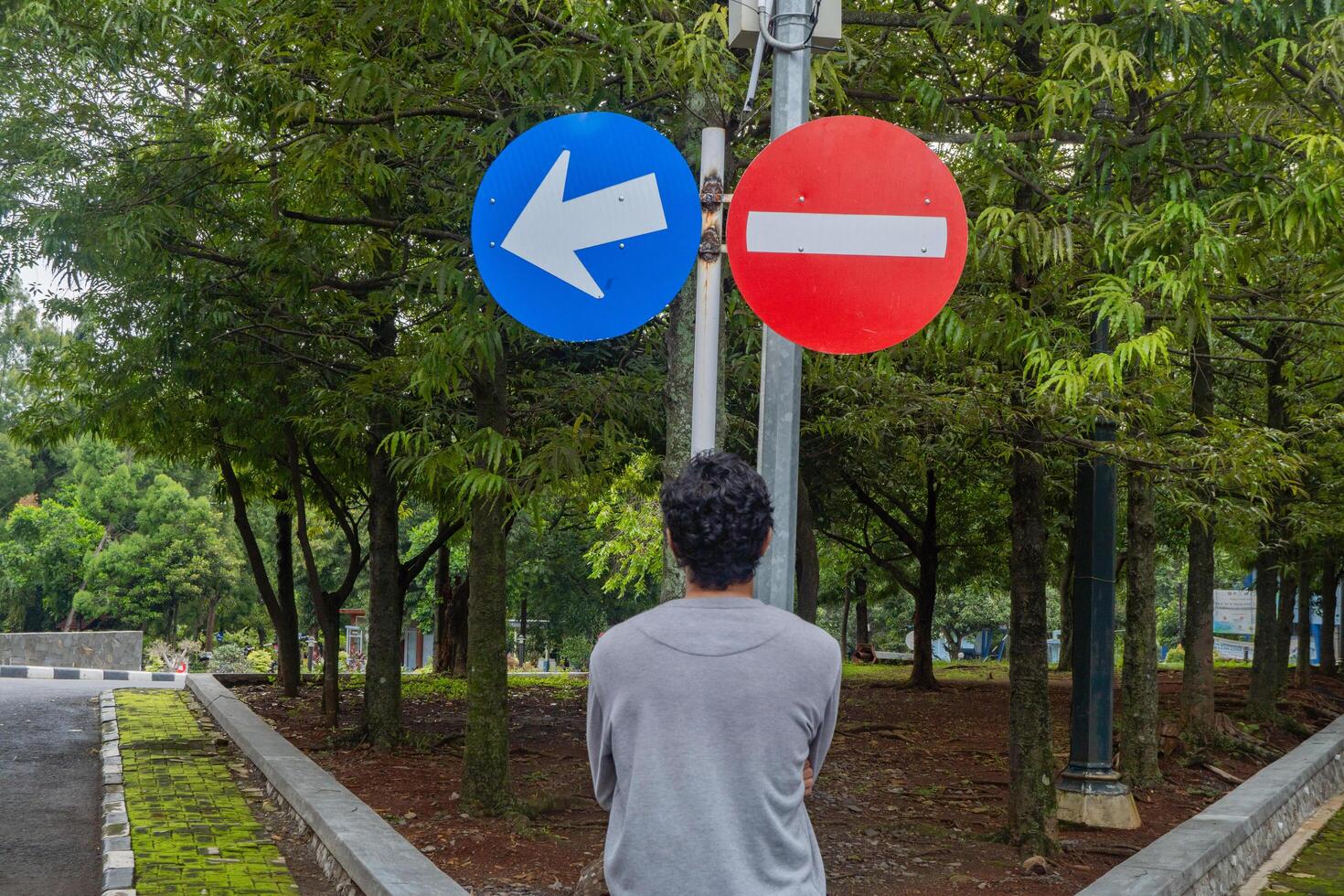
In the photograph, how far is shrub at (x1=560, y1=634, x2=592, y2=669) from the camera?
148 feet

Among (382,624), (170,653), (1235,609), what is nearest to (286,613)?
(382,624)

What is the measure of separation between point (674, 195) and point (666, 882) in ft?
6.43

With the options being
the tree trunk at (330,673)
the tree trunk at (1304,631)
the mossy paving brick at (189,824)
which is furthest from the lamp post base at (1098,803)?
the tree trunk at (1304,631)

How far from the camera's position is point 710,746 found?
2.25 metres

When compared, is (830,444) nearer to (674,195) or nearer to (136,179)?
(136,179)

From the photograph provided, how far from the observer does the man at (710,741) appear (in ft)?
7.36

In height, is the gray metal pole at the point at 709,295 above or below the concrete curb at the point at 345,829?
above

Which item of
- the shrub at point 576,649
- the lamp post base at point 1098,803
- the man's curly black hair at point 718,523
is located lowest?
the shrub at point 576,649

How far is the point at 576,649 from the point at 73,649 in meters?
19.9

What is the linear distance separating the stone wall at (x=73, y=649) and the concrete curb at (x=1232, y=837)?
25.1 metres

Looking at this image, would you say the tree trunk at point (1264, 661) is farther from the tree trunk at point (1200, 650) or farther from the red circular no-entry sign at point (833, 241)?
the red circular no-entry sign at point (833, 241)

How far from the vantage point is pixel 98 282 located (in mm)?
11539

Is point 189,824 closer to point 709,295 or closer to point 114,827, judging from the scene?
point 114,827

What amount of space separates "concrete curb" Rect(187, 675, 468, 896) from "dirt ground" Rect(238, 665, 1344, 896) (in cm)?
60
